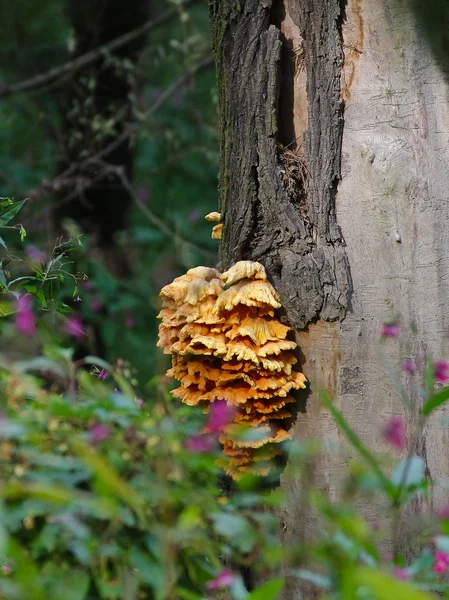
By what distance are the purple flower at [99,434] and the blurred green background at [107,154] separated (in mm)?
4422

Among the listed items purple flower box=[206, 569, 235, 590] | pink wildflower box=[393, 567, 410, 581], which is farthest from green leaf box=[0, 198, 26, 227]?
pink wildflower box=[393, 567, 410, 581]

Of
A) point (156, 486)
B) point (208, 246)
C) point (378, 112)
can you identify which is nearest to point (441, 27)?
point (378, 112)

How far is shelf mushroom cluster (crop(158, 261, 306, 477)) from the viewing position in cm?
204

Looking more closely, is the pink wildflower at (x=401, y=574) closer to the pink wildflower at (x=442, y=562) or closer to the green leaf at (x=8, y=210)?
the pink wildflower at (x=442, y=562)

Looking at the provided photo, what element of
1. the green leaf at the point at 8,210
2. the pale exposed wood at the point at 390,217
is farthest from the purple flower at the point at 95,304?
the pale exposed wood at the point at 390,217

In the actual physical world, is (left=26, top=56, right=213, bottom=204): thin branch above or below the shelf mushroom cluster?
above

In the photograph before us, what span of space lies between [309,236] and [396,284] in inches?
10.3

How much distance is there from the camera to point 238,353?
79.5 inches

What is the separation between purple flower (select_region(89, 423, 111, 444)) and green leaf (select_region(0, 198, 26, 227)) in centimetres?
110

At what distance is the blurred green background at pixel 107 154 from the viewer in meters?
6.17

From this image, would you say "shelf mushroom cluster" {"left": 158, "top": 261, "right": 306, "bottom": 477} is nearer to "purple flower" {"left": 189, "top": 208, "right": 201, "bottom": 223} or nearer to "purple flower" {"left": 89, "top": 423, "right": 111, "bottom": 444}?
"purple flower" {"left": 89, "top": 423, "right": 111, "bottom": 444}

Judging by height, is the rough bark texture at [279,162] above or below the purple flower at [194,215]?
above

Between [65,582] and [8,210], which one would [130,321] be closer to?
[8,210]

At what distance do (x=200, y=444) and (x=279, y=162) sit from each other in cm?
121
